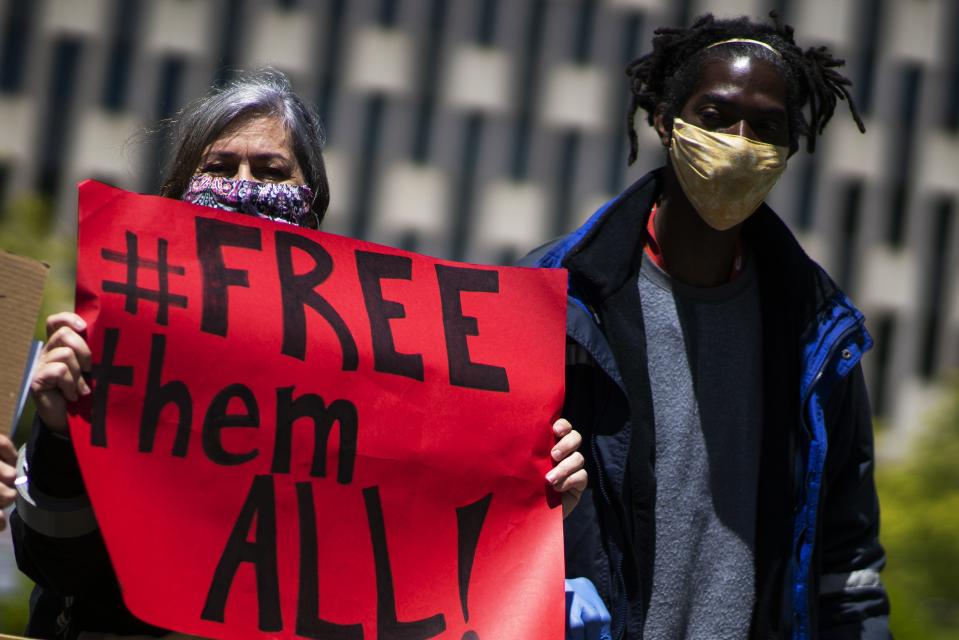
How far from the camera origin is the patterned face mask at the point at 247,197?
245 centimetres

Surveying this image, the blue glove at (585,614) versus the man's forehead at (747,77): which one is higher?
the man's forehead at (747,77)

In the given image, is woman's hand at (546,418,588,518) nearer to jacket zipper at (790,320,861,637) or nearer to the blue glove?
the blue glove

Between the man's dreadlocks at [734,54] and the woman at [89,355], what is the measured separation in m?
0.74

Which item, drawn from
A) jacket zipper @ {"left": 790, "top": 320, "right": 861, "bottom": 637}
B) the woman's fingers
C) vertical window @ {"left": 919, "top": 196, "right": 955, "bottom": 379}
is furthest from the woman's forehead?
vertical window @ {"left": 919, "top": 196, "right": 955, "bottom": 379}

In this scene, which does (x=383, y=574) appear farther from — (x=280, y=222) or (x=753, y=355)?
(x=753, y=355)

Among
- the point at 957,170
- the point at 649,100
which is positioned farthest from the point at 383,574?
the point at 957,170

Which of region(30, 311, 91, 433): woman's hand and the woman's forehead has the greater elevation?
the woman's forehead

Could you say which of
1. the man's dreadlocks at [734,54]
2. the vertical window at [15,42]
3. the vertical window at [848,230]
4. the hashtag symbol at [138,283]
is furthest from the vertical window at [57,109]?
→ the hashtag symbol at [138,283]

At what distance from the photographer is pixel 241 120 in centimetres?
257

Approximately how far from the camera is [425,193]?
25.0 m

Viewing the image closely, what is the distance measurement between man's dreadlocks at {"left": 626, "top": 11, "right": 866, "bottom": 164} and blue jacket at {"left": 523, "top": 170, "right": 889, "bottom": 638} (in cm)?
19

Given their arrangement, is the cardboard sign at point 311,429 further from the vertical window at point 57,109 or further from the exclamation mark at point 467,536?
the vertical window at point 57,109

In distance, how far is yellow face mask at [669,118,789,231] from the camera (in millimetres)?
2773

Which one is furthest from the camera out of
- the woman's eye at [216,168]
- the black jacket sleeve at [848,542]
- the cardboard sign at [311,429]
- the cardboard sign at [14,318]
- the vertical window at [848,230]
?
the vertical window at [848,230]
